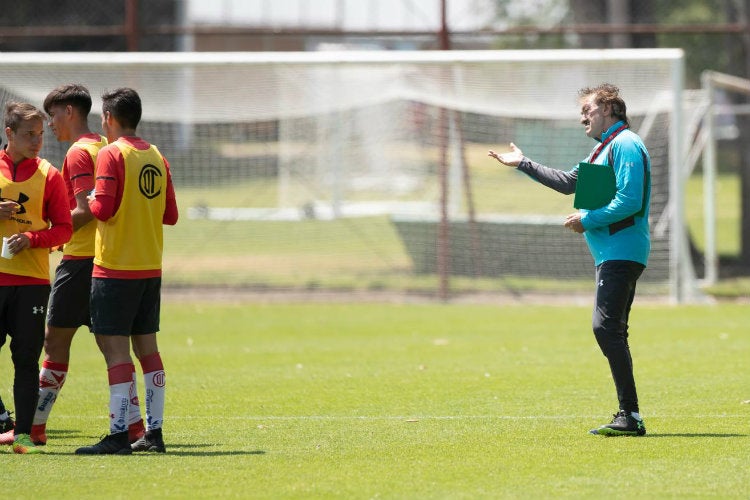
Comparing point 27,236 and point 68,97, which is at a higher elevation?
point 68,97

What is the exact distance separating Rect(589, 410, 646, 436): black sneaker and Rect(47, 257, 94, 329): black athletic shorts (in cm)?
318

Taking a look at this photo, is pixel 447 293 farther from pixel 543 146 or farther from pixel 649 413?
pixel 649 413

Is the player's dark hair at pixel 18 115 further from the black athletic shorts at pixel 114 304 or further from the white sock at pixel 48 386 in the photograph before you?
the white sock at pixel 48 386

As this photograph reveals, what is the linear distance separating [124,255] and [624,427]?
3108 mm

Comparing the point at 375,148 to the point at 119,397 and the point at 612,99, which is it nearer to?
the point at 612,99

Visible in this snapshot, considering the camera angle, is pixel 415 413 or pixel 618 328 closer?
pixel 618 328

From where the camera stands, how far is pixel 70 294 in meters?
7.12

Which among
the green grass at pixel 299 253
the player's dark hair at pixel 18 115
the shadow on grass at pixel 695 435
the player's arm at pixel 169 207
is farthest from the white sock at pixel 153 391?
the green grass at pixel 299 253

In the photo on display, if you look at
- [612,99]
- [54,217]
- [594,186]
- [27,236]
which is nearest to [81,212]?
[54,217]

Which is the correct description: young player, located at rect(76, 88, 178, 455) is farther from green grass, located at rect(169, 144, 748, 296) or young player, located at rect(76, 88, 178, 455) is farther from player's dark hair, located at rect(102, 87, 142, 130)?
green grass, located at rect(169, 144, 748, 296)

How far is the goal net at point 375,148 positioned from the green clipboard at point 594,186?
8.10m

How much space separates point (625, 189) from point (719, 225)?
22.2 metres

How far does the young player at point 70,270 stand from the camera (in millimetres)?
7062

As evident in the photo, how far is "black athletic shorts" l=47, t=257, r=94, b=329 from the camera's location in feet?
23.4
